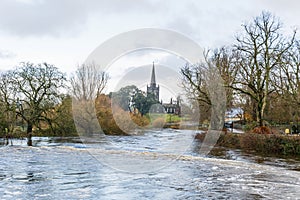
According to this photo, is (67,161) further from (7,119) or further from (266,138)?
(7,119)

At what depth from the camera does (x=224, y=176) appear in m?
11.8

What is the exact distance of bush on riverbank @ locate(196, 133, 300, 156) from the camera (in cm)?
1809

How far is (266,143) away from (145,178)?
1059cm

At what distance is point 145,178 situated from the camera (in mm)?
10930

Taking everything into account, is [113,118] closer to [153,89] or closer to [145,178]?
[153,89]

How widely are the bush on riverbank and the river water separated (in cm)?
207

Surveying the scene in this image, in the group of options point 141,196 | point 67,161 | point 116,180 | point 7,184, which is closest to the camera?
point 141,196

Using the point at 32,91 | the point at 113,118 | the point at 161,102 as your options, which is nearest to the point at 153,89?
the point at 161,102

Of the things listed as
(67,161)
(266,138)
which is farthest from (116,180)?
(266,138)

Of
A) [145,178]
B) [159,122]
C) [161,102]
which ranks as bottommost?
[145,178]

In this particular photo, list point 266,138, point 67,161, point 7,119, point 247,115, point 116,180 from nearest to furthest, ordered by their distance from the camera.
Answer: point 116,180 → point 67,161 → point 266,138 → point 7,119 → point 247,115

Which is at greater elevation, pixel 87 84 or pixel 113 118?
pixel 87 84

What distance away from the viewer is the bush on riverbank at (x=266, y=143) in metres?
18.1

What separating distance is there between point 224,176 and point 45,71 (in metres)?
21.2
